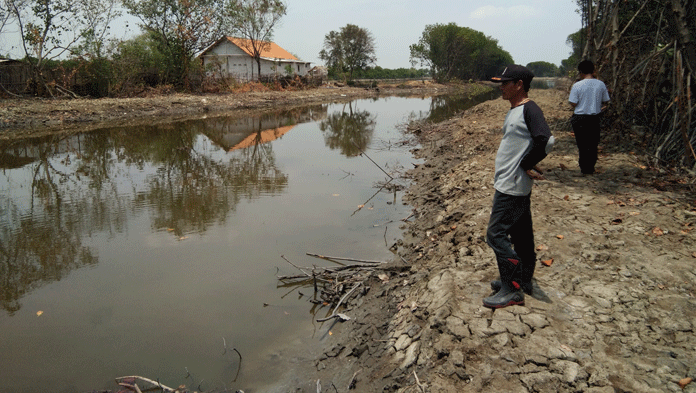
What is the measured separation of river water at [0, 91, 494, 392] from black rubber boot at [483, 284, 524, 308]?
1.74 metres

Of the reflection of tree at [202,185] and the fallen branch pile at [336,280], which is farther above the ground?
the reflection of tree at [202,185]

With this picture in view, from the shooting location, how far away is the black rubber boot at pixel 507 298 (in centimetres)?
329

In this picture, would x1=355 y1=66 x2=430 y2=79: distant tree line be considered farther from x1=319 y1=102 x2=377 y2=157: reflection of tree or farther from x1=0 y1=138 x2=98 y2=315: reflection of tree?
x1=0 y1=138 x2=98 y2=315: reflection of tree

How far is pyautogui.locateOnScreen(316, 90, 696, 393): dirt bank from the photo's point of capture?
2.76m

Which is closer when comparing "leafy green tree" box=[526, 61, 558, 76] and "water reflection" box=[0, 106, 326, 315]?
"water reflection" box=[0, 106, 326, 315]

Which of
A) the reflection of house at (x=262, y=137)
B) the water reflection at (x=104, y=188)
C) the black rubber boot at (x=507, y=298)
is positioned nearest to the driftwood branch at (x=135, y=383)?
the water reflection at (x=104, y=188)

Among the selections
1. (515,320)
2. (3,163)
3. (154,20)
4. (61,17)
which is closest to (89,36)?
(61,17)

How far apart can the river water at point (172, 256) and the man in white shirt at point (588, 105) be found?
3.10m

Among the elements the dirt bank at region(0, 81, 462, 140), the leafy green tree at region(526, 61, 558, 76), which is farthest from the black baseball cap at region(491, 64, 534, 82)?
the leafy green tree at region(526, 61, 558, 76)

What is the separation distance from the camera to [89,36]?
82.4 feet

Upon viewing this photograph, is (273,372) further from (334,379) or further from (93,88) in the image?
(93,88)

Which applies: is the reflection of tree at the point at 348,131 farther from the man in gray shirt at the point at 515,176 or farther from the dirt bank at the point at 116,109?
the man in gray shirt at the point at 515,176

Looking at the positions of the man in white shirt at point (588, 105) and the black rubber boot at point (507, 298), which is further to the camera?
the man in white shirt at point (588, 105)

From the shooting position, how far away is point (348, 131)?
737 inches
